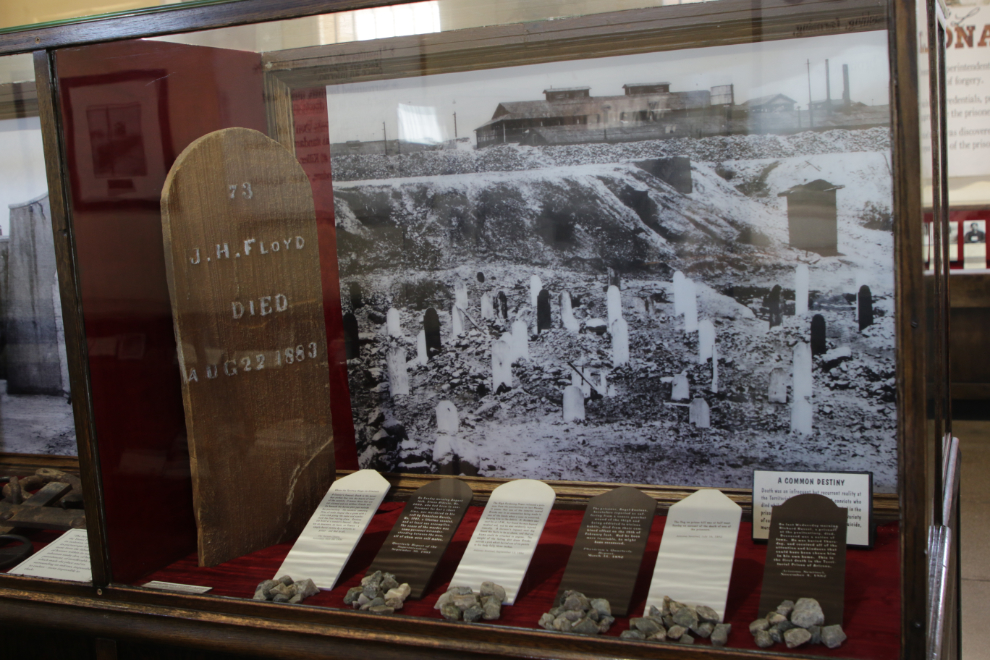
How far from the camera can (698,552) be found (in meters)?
1.13

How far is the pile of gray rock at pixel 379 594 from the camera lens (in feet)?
3.70

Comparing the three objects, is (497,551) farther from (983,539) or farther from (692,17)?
(983,539)

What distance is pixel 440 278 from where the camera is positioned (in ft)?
4.81

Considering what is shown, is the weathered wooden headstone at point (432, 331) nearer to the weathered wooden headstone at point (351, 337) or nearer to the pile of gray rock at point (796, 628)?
the weathered wooden headstone at point (351, 337)

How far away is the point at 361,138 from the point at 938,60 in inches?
39.0

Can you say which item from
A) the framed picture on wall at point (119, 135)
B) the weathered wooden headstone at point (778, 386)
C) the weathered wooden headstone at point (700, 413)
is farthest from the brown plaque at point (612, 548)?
the framed picture on wall at point (119, 135)

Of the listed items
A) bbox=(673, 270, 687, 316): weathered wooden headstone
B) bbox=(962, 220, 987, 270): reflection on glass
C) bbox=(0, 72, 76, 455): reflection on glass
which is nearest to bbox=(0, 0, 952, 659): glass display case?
bbox=(673, 270, 687, 316): weathered wooden headstone

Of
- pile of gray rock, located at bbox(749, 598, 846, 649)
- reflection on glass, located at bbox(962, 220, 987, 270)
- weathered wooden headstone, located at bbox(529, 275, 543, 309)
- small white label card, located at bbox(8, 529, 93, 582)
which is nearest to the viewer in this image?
pile of gray rock, located at bbox(749, 598, 846, 649)

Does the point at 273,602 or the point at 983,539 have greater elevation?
the point at 273,602

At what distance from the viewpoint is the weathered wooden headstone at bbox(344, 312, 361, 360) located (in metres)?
1.54

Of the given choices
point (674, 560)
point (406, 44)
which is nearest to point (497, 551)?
point (674, 560)

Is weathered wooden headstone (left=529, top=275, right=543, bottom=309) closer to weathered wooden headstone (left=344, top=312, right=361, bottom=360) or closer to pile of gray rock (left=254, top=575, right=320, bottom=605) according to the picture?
weathered wooden headstone (left=344, top=312, right=361, bottom=360)

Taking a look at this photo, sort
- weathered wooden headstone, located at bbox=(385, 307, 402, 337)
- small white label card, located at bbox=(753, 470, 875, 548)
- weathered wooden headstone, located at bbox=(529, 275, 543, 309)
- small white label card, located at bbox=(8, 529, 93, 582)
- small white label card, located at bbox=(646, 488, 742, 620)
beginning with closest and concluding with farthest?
1. small white label card, located at bbox=(646, 488, 742, 620)
2. small white label card, located at bbox=(753, 470, 875, 548)
3. small white label card, located at bbox=(8, 529, 93, 582)
4. weathered wooden headstone, located at bbox=(529, 275, 543, 309)
5. weathered wooden headstone, located at bbox=(385, 307, 402, 337)

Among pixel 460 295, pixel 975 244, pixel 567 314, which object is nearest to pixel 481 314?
pixel 460 295
